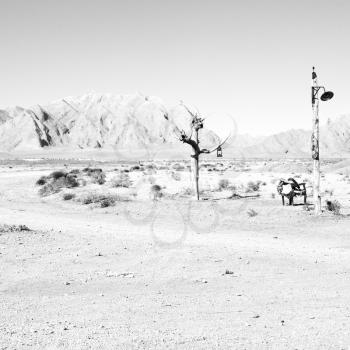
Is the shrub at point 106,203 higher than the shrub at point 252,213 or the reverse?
higher

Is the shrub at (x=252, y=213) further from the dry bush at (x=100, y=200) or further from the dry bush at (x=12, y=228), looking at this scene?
the dry bush at (x=12, y=228)

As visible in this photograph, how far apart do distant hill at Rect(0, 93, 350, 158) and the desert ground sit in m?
122

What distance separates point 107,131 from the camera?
171 metres

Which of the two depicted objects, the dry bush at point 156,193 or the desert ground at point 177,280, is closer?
the desert ground at point 177,280

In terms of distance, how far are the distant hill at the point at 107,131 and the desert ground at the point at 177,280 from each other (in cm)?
12243

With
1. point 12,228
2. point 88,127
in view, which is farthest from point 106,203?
point 88,127

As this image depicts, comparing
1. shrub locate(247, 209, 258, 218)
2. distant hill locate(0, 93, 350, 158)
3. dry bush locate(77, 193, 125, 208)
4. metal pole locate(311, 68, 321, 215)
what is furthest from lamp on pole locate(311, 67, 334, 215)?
distant hill locate(0, 93, 350, 158)

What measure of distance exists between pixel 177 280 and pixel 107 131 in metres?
163

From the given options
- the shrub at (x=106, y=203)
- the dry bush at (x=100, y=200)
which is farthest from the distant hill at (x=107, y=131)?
the shrub at (x=106, y=203)

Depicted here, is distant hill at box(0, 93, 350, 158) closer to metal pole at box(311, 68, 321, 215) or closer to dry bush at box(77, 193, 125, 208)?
dry bush at box(77, 193, 125, 208)

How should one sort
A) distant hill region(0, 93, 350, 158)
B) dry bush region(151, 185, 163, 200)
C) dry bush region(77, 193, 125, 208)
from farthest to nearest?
distant hill region(0, 93, 350, 158) → dry bush region(151, 185, 163, 200) → dry bush region(77, 193, 125, 208)

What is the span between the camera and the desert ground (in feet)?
23.2

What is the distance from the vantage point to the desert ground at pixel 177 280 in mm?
7078

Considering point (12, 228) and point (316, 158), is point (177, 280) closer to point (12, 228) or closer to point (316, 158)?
point (12, 228)
